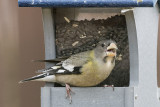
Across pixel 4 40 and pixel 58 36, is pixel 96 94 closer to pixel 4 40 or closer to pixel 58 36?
pixel 58 36

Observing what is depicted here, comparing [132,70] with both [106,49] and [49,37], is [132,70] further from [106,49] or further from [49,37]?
[49,37]

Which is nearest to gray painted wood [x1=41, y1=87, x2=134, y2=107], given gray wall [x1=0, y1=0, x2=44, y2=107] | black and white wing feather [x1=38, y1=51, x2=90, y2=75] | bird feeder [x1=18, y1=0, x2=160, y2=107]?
bird feeder [x1=18, y1=0, x2=160, y2=107]

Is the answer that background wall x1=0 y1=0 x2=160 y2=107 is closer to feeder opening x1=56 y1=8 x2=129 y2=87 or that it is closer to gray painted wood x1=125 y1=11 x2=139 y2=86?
feeder opening x1=56 y1=8 x2=129 y2=87

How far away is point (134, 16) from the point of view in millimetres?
5395

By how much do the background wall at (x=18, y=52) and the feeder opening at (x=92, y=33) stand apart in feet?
4.53

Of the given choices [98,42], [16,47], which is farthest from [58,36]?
[16,47]

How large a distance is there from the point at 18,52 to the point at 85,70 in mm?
1888

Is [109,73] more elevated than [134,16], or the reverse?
[134,16]

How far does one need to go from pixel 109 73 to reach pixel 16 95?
6.55 feet

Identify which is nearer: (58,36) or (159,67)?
(58,36)

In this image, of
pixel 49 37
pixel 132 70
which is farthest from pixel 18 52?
pixel 132 70

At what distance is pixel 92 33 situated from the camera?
223 inches

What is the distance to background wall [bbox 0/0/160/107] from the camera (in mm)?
7117

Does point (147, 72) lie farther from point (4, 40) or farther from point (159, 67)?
point (4, 40)
